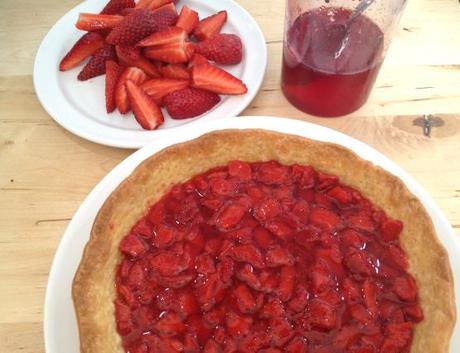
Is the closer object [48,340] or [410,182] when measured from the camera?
[48,340]

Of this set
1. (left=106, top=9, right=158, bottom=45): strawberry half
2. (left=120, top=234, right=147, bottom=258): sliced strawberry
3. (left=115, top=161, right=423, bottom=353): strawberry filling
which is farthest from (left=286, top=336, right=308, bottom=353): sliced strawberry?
(left=106, top=9, right=158, bottom=45): strawberry half

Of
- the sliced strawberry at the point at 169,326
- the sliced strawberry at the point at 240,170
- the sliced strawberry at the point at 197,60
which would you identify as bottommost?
the sliced strawberry at the point at 169,326

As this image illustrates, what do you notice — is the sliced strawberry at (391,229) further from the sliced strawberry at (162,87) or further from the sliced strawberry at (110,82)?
the sliced strawberry at (110,82)

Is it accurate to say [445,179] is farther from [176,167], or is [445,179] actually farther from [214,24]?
[214,24]

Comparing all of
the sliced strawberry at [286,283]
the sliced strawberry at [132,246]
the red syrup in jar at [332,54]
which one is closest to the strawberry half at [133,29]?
the red syrup in jar at [332,54]

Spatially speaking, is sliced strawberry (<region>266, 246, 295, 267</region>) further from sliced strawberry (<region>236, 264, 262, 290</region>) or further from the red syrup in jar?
the red syrup in jar

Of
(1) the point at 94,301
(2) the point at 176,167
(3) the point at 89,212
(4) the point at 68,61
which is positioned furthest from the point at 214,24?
(1) the point at 94,301
